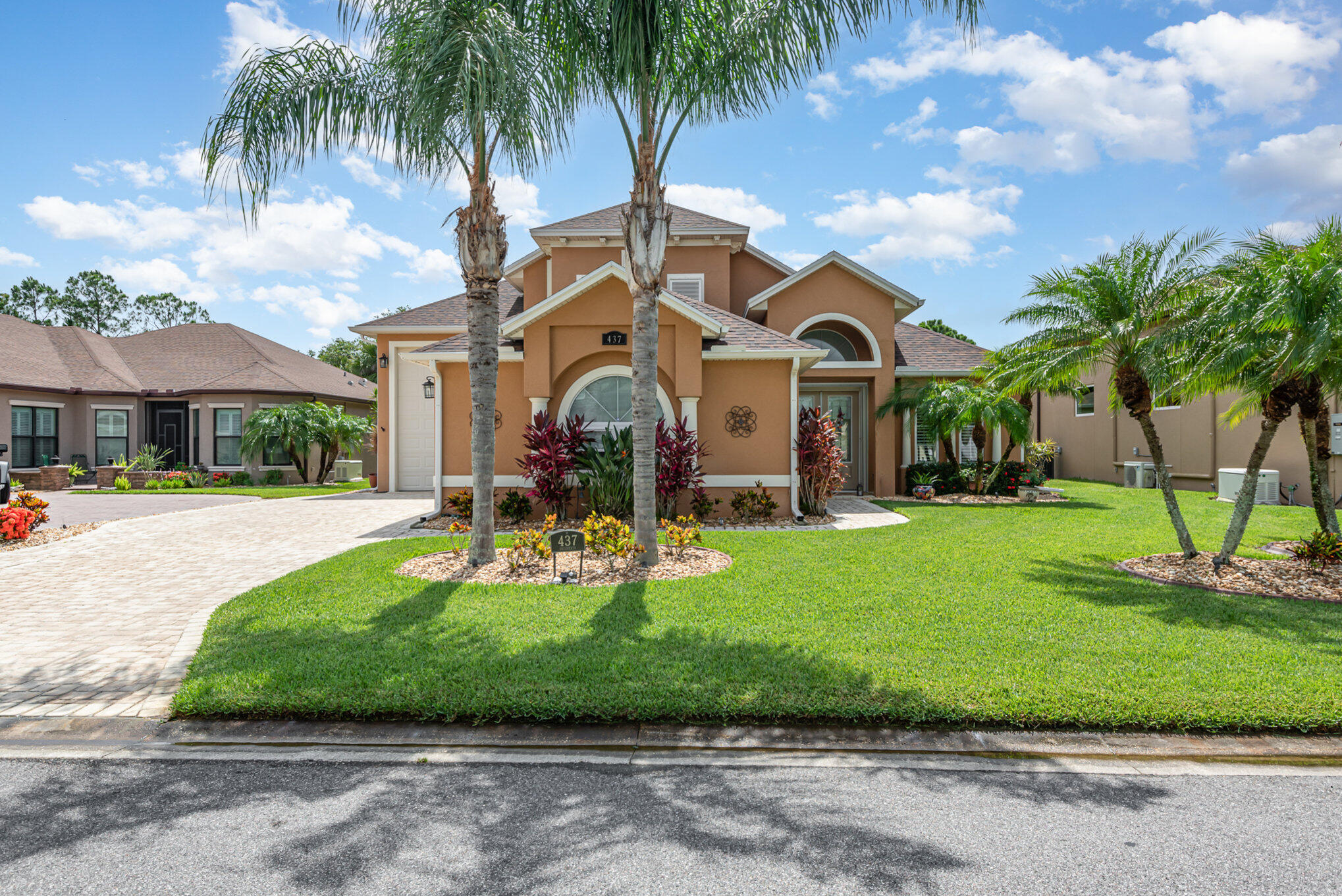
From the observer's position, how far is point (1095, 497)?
55.3 ft

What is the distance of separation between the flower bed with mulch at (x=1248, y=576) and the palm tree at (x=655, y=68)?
6.21 m

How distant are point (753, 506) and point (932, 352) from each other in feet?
31.2

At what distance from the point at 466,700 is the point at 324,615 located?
9.44 ft

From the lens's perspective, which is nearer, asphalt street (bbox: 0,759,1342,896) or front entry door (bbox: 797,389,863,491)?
asphalt street (bbox: 0,759,1342,896)

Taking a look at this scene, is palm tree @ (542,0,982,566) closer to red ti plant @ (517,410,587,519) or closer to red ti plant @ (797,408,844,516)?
red ti plant @ (517,410,587,519)

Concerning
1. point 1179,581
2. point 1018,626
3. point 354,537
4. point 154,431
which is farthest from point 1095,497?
point 154,431

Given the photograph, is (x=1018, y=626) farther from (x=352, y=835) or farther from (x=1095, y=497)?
(x=1095, y=497)

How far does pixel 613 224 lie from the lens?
17141mm

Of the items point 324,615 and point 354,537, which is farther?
point 354,537

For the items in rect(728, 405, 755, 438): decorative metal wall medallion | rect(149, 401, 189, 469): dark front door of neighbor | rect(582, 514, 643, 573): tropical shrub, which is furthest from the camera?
rect(149, 401, 189, 469): dark front door of neighbor

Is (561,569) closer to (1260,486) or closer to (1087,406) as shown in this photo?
(1260,486)

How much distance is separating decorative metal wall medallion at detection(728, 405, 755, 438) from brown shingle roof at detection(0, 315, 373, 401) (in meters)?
17.7

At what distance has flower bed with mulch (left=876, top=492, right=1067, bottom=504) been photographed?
15.9m

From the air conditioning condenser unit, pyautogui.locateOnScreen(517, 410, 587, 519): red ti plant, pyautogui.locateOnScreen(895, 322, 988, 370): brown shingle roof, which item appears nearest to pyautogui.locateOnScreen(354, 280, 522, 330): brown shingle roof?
pyautogui.locateOnScreen(517, 410, 587, 519): red ti plant
